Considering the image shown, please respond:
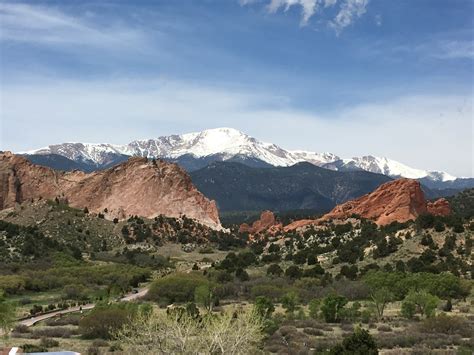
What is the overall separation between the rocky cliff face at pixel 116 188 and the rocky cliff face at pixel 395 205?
1462 inches

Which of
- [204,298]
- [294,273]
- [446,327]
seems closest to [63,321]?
[204,298]

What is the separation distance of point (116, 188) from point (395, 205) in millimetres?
68286

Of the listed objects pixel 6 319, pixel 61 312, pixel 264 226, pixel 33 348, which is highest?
pixel 6 319

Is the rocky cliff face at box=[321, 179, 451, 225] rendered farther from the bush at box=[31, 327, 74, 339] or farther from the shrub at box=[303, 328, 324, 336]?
the bush at box=[31, 327, 74, 339]

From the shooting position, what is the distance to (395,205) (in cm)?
11781

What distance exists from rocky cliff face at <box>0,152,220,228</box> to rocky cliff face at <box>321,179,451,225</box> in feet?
122

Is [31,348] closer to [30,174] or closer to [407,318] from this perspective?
[407,318]

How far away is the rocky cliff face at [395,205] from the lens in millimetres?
115375

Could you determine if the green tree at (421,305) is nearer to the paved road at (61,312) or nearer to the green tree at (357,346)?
the green tree at (357,346)

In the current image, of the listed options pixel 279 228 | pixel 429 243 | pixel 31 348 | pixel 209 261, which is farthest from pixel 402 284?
pixel 279 228

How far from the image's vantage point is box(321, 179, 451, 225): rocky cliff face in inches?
4542

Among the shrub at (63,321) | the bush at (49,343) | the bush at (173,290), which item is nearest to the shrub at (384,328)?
the bush at (49,343)

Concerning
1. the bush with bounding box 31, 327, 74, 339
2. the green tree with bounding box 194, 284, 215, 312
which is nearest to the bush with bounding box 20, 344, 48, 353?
the bush with bounding box 31, 327, 74, 339

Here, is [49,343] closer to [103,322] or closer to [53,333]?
[103,322]
